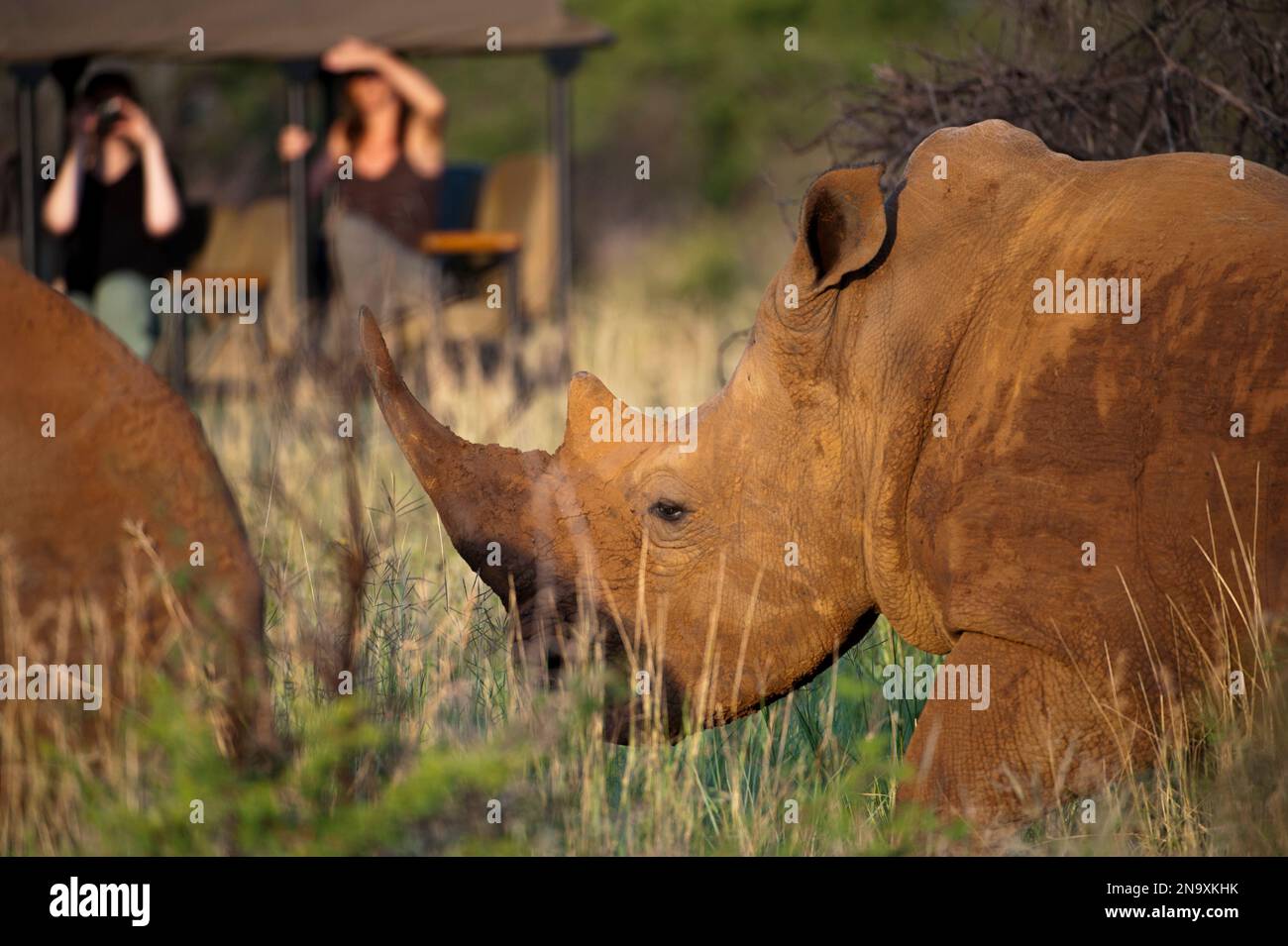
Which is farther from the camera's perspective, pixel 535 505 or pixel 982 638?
pixel 535 505

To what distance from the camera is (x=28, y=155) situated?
12.2 metres

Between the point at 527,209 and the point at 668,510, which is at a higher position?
the point at 527,209

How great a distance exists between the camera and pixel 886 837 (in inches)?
161

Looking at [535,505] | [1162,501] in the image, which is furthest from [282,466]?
[1162,501]

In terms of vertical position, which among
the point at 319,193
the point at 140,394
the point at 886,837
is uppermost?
the point at 319,193

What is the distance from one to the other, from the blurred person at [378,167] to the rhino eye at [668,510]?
7.37 metres

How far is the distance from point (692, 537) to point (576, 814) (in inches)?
27.4

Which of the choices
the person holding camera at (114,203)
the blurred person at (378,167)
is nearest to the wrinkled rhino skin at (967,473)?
the blurred person at (378,167)

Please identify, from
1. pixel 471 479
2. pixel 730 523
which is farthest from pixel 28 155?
pixel 730 523

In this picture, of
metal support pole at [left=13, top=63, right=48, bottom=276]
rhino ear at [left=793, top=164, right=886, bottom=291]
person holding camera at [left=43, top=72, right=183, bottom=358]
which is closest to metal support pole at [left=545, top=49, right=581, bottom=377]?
person holding camera at [left=43, top=72, right=183, bottom=358]

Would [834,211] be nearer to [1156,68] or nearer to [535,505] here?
[535,505]

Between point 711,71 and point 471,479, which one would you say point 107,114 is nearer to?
point 471,479

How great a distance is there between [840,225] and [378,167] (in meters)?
8.64

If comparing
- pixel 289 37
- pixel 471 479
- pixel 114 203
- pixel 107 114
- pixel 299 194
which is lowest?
pixel 471 479
